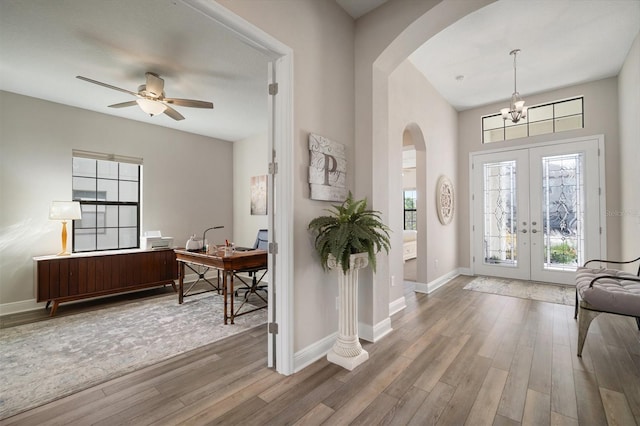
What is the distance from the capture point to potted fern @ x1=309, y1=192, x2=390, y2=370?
2152mm

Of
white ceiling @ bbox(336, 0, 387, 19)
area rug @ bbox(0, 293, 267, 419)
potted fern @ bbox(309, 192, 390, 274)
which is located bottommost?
area rug @ bbox(0, 293, 267, 419)

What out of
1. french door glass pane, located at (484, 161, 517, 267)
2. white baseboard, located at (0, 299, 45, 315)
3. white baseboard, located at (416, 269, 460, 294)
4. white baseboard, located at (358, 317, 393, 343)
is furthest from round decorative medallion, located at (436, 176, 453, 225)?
white baseboard, located at (0, 299, 45, 315)

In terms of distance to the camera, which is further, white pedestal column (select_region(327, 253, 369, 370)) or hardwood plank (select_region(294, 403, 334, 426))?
white pedestal column (select_region(327, 253, 369, 370))

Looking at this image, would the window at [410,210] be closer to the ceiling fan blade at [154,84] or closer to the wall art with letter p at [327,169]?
the wall art with letter p at [327,169]

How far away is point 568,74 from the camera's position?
4.29 meters

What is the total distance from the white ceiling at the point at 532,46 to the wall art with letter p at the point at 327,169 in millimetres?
2180

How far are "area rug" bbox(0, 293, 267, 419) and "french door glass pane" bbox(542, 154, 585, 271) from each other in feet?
16.2

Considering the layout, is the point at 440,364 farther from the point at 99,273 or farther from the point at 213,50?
the point at 99,273

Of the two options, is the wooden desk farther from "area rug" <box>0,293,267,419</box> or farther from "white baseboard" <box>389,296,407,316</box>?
"white baseboard" <box>389,296,407,316</box>

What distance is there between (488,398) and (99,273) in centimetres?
475

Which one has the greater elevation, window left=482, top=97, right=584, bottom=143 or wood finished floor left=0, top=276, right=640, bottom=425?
window left=482, top=97, right=584, bottom=143

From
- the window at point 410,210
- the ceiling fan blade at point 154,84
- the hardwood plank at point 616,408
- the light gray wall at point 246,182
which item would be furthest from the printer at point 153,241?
the window at point 410,210

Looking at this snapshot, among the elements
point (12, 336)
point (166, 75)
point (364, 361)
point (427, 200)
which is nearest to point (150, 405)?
point (364, 361)

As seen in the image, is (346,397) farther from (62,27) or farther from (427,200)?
(62,27)
